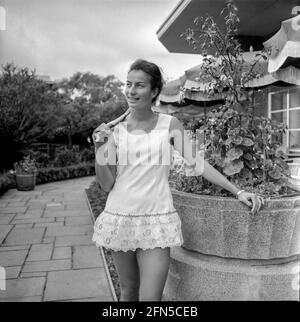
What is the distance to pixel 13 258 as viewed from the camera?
3494mm

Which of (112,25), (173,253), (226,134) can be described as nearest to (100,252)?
(173,253)

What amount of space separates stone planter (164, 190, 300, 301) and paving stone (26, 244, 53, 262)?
1.86 m

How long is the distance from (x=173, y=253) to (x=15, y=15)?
1579 mm

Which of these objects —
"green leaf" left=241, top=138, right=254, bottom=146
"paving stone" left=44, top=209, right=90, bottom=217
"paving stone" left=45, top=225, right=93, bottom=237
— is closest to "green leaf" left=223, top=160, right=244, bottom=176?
"green leaf" left=241, top=138, right=254, bottom=146

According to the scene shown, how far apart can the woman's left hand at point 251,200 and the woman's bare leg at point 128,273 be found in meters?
0.57

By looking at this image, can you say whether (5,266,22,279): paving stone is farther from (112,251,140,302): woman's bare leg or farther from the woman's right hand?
the woman's right hand

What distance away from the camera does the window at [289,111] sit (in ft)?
21.3

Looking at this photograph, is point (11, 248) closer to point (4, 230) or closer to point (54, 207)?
point (4, 230)

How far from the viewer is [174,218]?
1.67m

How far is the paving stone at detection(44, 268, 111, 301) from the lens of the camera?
261 cm

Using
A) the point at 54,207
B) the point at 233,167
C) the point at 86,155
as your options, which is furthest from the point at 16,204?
the point at 86,155

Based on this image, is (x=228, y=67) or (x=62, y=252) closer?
(x=228, y=67)

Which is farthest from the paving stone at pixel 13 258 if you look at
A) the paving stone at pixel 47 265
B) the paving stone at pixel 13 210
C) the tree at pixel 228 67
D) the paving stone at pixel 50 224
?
the paving stone at pixel 13 210

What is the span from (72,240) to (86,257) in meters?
0.72
